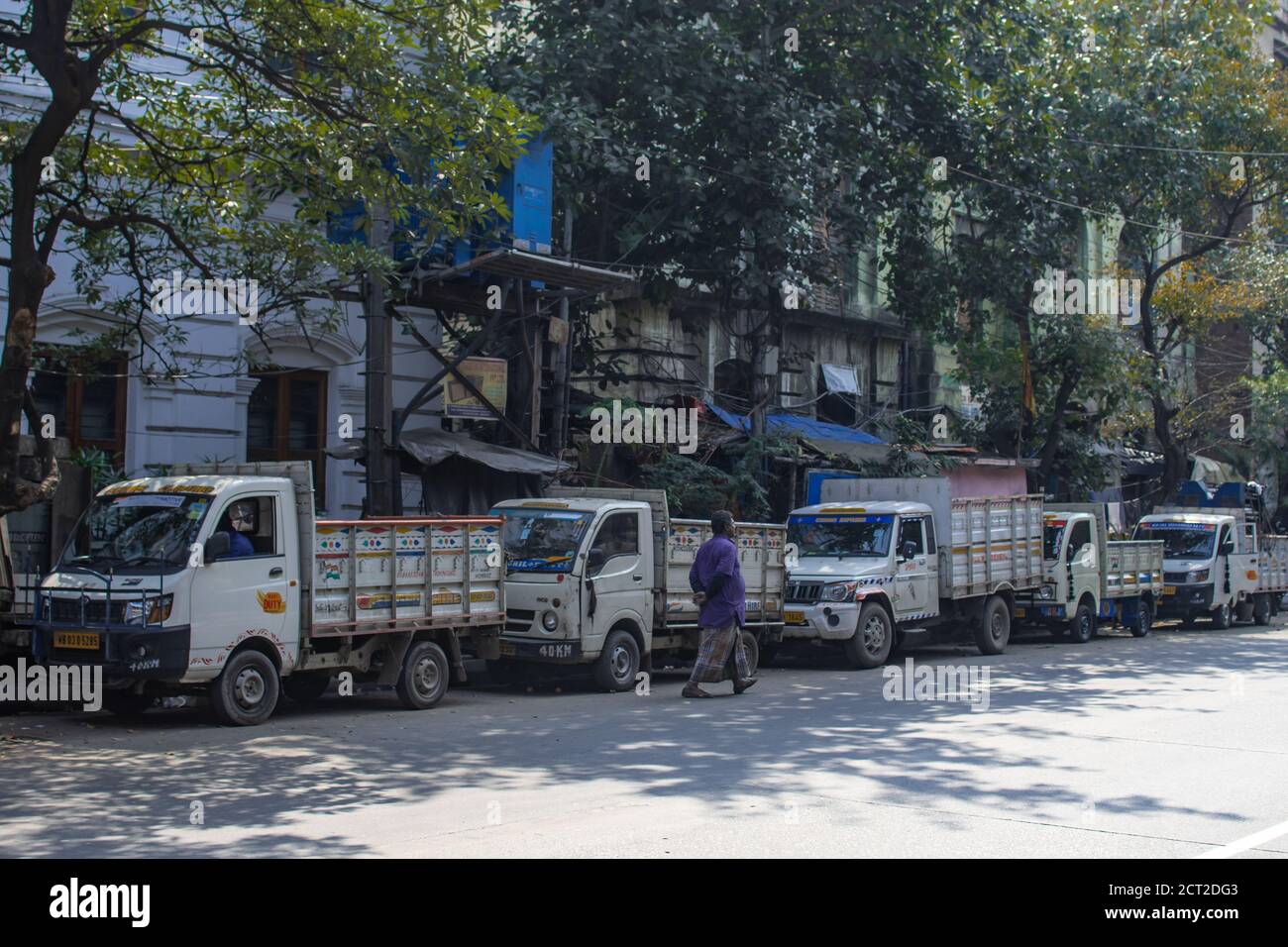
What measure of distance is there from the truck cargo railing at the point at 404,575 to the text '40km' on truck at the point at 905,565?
514 cm

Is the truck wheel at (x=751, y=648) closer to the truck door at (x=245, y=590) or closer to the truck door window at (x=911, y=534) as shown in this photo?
the truck door window at (x=911, y=534)

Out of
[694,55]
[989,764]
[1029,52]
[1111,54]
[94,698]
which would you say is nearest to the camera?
[989,764]

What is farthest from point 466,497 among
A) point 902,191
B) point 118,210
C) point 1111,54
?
point 1111,54

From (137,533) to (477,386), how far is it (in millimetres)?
8112

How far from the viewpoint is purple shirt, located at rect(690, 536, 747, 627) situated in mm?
13633

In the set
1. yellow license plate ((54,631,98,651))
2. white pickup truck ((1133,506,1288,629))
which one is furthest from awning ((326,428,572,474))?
white pickup truck ((1133,506,1288,629))

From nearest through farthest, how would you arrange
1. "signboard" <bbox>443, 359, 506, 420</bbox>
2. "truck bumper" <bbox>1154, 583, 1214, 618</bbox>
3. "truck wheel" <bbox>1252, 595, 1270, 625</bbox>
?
"signboard" <bbox>443, 359, 506, 420</bbox>
"truck bumper" <bbox>1154, 583, 1214, 618</bbox>
"truck wheel" <bbox>1252, 595, 1270, 625</bbox>

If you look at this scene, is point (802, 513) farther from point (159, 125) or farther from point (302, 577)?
point (159, 125)

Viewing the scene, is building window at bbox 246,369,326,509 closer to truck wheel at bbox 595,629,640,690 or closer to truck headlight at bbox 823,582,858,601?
truck wheel at bbox 595,629,640,690

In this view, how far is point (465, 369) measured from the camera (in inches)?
743

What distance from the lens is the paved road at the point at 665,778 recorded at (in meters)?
7.09

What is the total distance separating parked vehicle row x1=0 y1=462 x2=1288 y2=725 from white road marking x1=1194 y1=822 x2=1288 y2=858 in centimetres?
770

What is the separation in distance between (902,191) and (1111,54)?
5.67 meters

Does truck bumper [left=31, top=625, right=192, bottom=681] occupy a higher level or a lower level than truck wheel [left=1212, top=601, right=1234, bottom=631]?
higher
